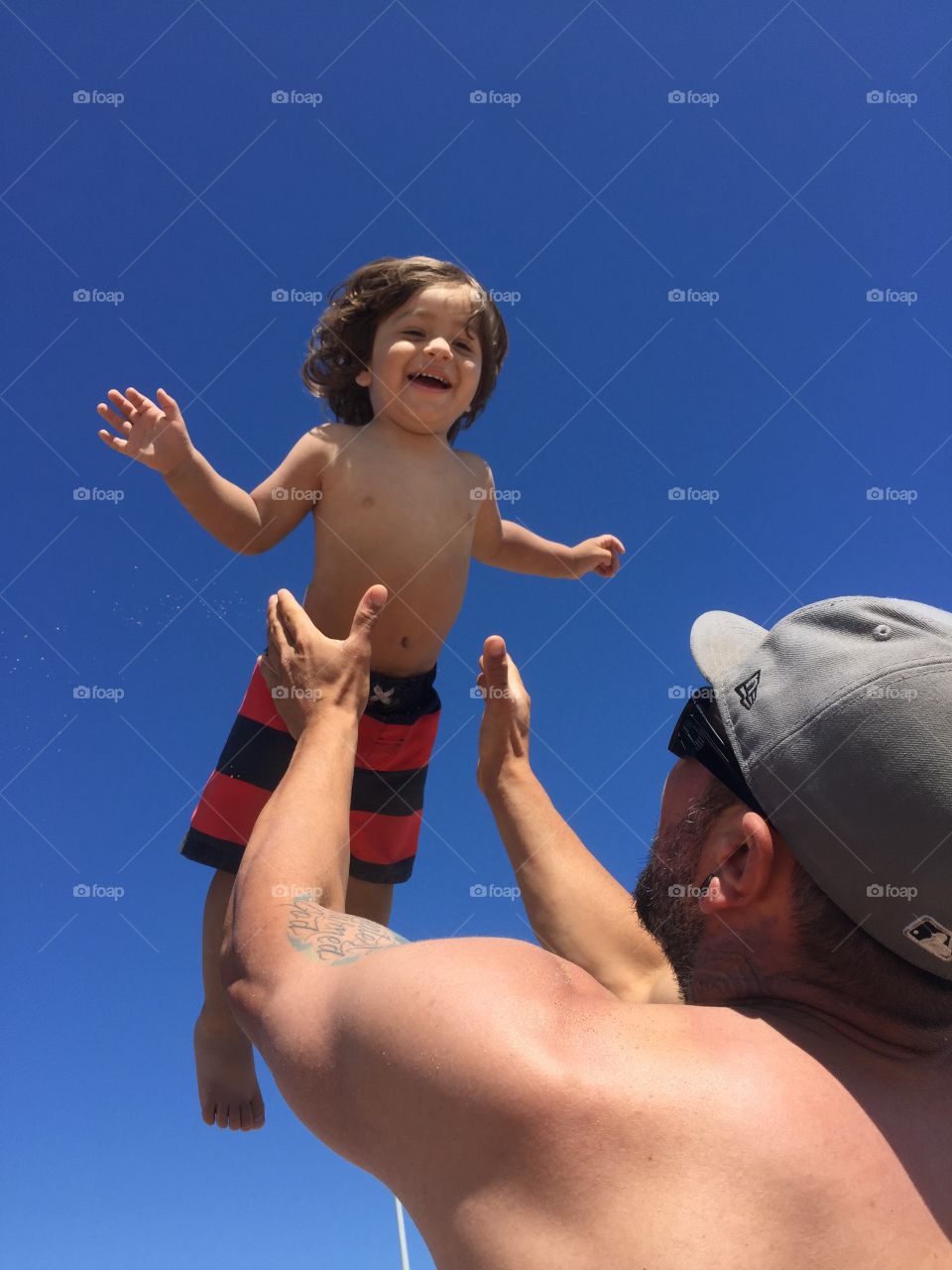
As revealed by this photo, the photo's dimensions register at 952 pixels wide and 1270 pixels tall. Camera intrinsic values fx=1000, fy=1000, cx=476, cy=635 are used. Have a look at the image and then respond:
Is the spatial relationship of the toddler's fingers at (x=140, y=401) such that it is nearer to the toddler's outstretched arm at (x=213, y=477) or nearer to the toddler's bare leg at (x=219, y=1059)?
the toddler's outstretched arm at (x=213, y=477)

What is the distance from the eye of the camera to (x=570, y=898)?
212 cm

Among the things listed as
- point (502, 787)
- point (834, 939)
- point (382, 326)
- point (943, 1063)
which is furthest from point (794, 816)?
point (382, 326)

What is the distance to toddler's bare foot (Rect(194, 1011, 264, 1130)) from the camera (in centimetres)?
265

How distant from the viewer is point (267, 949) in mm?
1396

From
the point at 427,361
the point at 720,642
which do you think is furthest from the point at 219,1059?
the point at 427,361

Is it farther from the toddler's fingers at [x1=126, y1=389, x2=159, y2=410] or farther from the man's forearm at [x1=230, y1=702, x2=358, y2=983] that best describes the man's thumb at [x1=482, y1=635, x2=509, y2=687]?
the toddler's fingers at [x1=126, y1=389, x2=159, y2=410]

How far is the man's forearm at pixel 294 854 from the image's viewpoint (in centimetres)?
143

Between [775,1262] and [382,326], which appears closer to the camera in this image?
[775,1262]

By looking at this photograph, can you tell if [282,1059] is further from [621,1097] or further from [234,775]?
[234,775]

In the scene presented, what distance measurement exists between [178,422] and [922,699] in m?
1.94

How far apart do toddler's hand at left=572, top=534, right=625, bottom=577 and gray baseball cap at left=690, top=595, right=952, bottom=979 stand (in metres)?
1.89

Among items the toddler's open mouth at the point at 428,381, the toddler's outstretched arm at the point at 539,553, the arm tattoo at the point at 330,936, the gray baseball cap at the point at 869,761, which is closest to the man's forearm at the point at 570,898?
the arm tattoo at the point at 330,936

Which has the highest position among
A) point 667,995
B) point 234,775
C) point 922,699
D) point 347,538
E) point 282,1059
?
point 922,699

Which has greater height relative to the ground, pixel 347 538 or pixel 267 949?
pixel 347 538
